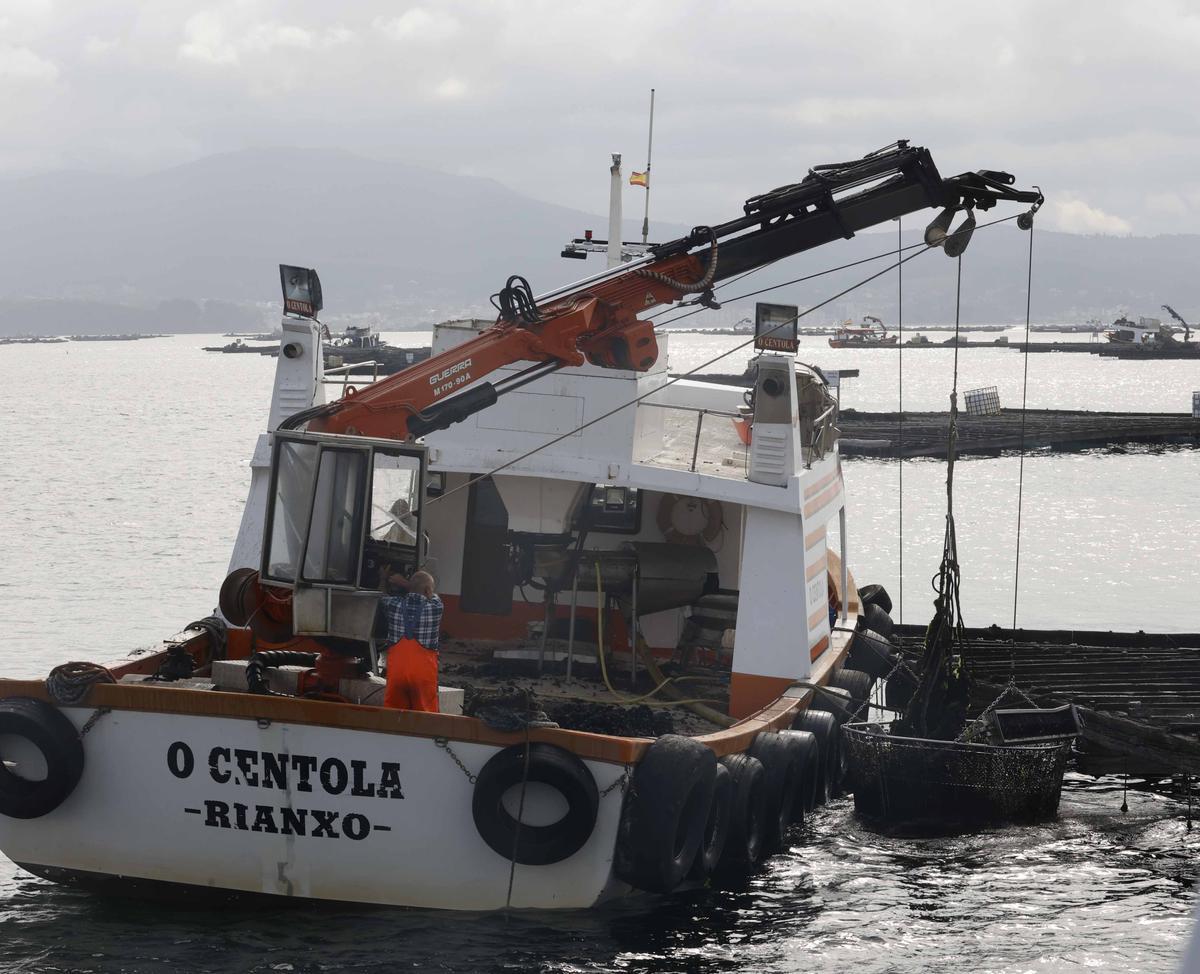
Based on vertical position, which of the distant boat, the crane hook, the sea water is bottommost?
the sea water

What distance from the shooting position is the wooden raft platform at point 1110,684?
46.9ft

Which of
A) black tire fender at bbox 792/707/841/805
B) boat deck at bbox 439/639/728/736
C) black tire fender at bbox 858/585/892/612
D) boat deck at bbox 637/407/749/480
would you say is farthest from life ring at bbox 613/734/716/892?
black tire fender at bbox 858/585/892/612

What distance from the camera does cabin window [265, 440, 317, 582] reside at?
36.6ft

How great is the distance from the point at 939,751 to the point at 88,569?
2477cm

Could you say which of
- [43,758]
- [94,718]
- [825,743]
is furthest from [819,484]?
[43,758]

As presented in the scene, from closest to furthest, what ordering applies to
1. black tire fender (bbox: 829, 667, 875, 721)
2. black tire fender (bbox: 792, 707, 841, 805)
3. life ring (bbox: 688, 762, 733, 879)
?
life ring (bbox: 688, 762, 733, 879), black tire fender (bbox: 792, 707, 841, 805), black tire fender (bbox: 829, 667, 875, 721)

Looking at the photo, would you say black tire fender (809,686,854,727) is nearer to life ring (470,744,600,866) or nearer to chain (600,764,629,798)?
chain (600,764,629,798)

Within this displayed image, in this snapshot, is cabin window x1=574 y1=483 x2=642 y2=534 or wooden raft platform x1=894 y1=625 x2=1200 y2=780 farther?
cabin window x1=574 y1=483 x2=642 y2=534

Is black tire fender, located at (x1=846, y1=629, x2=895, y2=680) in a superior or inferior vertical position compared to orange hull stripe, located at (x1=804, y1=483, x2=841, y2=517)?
inferior

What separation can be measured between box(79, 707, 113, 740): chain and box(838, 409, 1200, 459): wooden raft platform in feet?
160

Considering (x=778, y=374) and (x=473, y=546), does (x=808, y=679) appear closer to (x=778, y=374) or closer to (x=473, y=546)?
(x=778, y=374)

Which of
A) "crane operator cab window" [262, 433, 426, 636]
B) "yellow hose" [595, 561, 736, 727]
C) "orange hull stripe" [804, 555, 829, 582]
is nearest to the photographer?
"crane operator cab window" [262, 433, 426, 636]

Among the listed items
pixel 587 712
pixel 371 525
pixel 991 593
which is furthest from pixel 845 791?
pixel 991 593

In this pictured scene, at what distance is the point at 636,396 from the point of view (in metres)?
13.9
